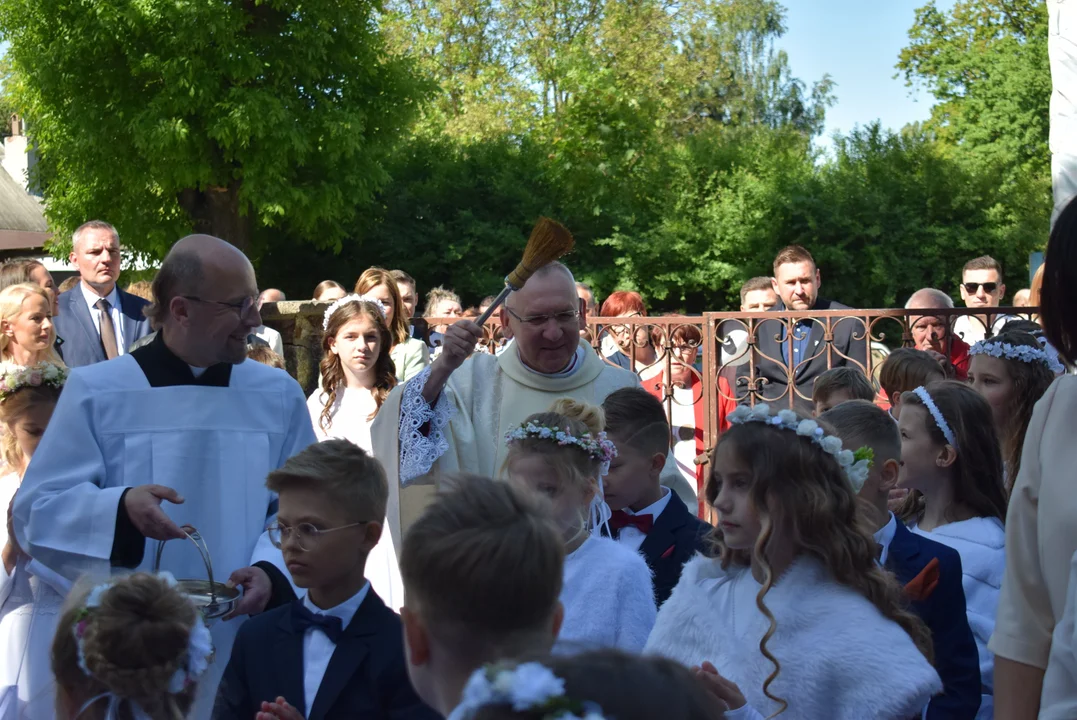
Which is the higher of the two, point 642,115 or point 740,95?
point 740,95

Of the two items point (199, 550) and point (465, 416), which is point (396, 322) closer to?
point (465, 416)

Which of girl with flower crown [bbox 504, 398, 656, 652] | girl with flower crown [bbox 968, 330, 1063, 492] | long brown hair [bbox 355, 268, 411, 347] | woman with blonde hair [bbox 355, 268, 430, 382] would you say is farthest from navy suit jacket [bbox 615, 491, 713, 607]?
long brown hair [bbox 355, 268, 411, 347]

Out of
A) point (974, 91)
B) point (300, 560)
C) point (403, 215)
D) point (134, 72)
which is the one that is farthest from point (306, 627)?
point (974, 91)

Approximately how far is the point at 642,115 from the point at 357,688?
66.5 ft

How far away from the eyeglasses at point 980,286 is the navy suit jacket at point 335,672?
6609 millimetres

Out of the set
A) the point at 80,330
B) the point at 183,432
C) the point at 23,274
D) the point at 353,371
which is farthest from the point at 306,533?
the point at 80,330

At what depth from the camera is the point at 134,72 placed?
1856cm

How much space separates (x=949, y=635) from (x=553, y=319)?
1880mm

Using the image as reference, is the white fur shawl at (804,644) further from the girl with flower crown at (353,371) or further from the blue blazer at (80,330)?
the blue blazer at (80,330)

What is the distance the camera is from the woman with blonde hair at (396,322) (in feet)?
22.6

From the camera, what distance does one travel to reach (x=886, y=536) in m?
3.50

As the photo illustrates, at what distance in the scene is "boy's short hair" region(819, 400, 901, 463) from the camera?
3.70 metres

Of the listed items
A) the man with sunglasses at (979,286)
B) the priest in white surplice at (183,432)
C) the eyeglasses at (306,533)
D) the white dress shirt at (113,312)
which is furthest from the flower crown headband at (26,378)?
the man with sunglasses at (979,286)

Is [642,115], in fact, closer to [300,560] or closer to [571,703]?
[300,560]
